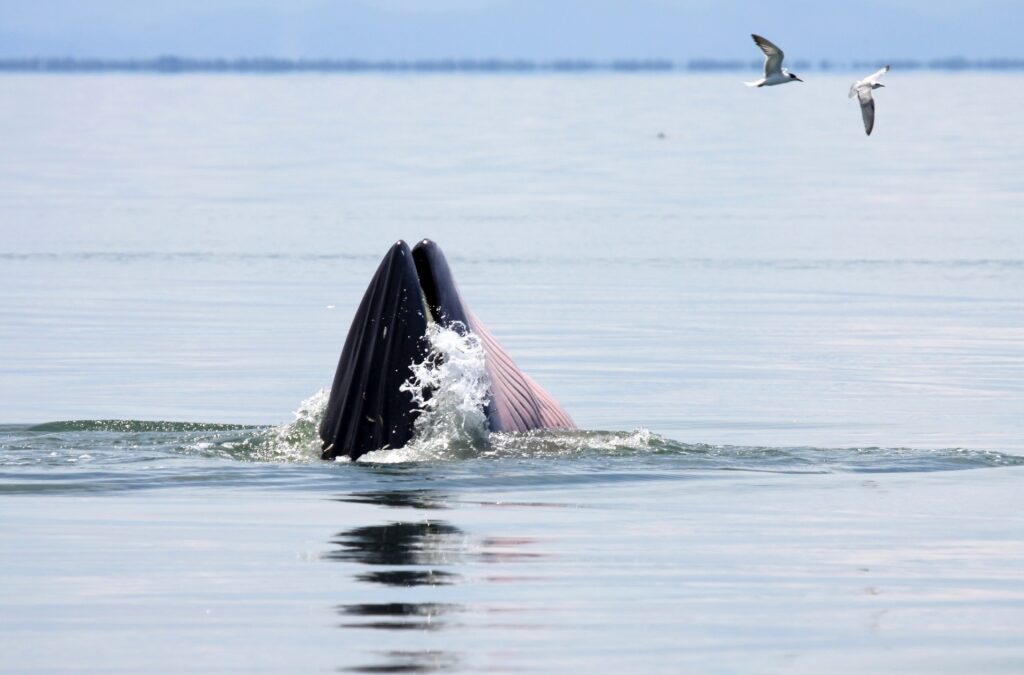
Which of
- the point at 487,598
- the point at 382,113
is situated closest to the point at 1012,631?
the point at 487,598

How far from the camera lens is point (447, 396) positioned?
1530 centimetres

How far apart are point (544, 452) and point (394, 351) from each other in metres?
1.63

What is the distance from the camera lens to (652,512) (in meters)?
14.8

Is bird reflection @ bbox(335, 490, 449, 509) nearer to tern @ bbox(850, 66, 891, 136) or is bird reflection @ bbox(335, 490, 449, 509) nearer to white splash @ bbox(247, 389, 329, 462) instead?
white splash @ bbox(247, 389, 329, 462)

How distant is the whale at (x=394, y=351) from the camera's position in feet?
51.1

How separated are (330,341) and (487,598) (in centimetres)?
1392

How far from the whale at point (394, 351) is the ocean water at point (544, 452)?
239 mm

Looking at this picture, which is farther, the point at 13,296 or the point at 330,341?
the point at 13,296

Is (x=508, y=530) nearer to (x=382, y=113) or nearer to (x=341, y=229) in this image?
(x=341, y=229)

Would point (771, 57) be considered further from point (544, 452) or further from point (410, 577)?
point (410, 577)

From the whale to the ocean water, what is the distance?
0.24 meters

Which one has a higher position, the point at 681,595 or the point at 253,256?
the point at 253,256

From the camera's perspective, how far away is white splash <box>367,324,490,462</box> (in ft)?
50.2

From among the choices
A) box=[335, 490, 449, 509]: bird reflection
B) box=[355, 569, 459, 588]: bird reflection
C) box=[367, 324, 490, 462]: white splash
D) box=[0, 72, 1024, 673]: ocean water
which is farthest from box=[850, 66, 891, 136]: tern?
box=[355, 569, 459, 588]: bird reflection
